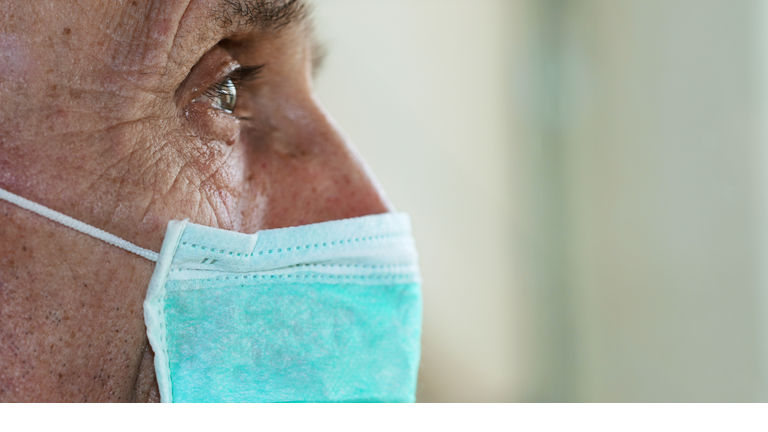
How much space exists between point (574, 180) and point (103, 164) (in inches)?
73.2

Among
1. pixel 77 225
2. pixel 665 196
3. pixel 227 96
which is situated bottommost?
pixel 665 196

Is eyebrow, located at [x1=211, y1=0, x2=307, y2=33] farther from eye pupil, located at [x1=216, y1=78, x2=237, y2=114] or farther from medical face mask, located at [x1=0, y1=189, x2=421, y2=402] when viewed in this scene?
medical face mask, located at [x1=0, y1=189, x2=421, y2=402]

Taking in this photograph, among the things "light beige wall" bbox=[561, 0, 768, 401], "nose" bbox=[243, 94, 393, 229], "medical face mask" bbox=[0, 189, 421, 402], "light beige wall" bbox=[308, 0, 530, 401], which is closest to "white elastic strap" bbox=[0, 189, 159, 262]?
"medical face mask" bbox=[0, 189, 421, 402]

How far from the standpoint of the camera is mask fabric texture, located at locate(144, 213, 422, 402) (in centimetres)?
52

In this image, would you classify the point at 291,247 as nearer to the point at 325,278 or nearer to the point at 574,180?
the point at 325,278

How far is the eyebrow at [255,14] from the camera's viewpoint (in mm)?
528

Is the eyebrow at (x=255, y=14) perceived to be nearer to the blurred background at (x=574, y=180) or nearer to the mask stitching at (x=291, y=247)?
the mask stitching at (x=291, y=247)

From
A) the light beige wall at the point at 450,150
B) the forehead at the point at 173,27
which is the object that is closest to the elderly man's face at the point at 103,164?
the forehead at the point at 173,27

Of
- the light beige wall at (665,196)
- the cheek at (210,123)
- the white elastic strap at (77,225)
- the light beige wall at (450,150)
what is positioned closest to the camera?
the white elastic strap at (77,225)

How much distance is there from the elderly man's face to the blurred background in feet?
3.55

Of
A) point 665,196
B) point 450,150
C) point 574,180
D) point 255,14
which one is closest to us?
point 255,14

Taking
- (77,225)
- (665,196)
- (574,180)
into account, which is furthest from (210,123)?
(574,180)

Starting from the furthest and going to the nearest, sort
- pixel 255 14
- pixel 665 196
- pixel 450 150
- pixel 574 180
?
pixel 574 180 → pixel 450 150 → pixel 665 196 → pixel 255 14

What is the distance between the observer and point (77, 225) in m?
0.45
